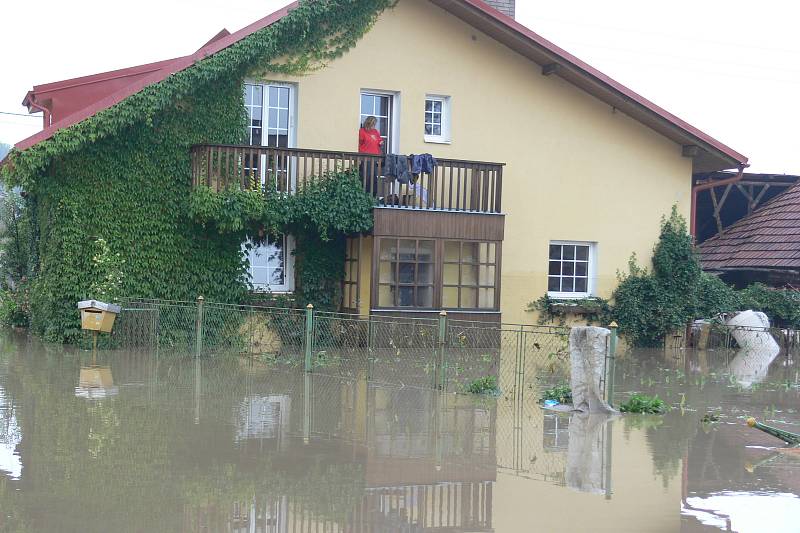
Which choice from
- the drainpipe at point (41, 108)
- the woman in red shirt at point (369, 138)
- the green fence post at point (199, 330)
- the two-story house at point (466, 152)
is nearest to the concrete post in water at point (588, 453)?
the green fence post at point (199, 330)

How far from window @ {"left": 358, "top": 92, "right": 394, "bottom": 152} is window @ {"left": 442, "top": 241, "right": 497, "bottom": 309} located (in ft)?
8.48

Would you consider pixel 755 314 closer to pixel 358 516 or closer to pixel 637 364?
pixel 637 364

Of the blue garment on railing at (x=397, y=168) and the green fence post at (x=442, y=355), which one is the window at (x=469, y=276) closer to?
the blue garment on railing at (x=397, y=168)

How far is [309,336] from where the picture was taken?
15766 mm

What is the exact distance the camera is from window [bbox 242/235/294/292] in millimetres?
20891

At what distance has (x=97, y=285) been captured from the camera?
1916 centimetres

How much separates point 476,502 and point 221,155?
12257mm

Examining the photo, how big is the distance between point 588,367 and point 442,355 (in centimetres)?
232

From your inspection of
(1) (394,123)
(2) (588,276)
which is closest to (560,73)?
(1) (394,123)

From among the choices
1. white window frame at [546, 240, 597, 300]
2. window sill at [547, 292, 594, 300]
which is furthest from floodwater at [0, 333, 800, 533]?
white window frame at [546, 240, 597, 300]

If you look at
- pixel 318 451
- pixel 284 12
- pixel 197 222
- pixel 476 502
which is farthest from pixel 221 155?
pixel 476 502

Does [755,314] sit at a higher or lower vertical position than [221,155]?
lower

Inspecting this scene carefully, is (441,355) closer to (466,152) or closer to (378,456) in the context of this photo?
(378,456)

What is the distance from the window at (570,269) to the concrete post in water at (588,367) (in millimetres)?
10510
